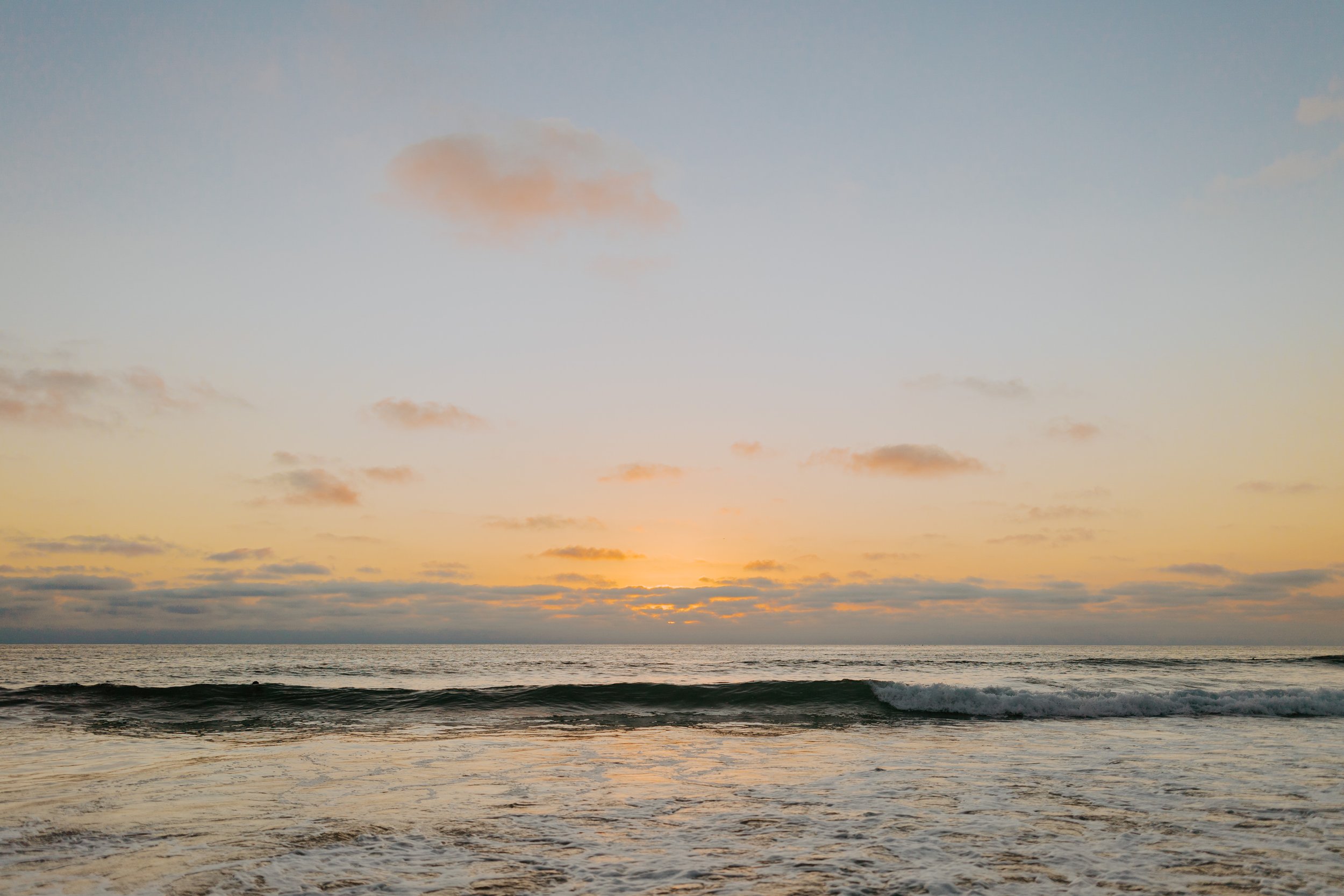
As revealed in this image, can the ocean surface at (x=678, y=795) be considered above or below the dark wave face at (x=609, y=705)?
above

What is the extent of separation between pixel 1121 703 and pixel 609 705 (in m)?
18.7

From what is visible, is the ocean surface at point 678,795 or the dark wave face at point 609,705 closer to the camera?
the ocean surface at point 678,795

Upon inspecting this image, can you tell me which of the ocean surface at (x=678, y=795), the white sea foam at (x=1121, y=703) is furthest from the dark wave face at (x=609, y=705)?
the ocean surface at (x=678, y=795)

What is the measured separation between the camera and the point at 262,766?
1384 cm

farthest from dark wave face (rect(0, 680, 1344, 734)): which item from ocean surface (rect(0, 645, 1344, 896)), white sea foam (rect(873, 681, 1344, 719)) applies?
ocean surface (rect(0, 645, 1344, 896))

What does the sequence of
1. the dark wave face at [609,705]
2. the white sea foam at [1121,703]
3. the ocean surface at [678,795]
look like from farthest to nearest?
the white sea foam at [1121,703], the dark wave face at [609,705], the ocean surface at [678,795]

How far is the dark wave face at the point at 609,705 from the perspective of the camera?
23.2m

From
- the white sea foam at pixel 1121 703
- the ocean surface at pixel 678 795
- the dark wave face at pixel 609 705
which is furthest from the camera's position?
the white sea foam at pixel 1121 703

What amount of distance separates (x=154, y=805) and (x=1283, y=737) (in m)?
24.0

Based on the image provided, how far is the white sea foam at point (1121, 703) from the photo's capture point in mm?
24641

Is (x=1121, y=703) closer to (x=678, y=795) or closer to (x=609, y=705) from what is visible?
(x=609, y=705)

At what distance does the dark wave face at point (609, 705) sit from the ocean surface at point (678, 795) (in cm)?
20

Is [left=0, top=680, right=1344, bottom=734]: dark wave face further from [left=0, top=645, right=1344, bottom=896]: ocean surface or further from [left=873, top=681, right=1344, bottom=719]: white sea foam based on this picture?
[left=0, top=645, right=1344, bottom=896]: ocean surface

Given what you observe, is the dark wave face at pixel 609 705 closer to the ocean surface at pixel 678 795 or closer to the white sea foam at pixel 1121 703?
the white sea foam at pixel 1121 703
